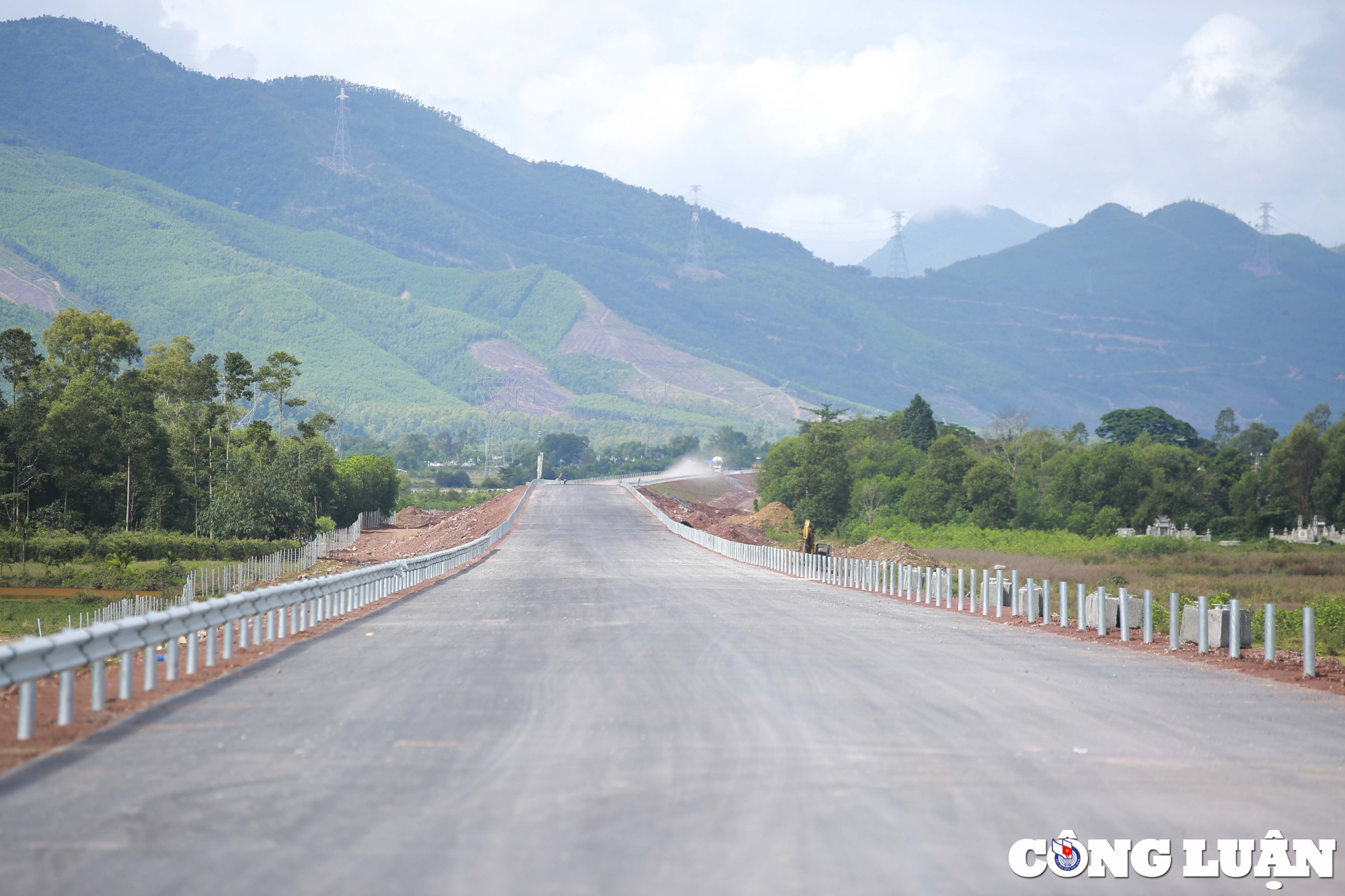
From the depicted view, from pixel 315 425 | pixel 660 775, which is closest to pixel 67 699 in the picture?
pixel 660 775

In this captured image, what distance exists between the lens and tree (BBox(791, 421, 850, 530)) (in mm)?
128000

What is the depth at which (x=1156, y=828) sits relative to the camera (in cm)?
802

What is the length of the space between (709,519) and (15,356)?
57240 mm

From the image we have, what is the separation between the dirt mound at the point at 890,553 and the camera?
5259 centimetres

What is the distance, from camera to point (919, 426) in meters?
161

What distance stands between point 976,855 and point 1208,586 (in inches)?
2426

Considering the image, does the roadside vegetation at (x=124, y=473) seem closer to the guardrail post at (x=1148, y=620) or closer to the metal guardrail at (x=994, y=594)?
the metal guardrail at (x=994, y=594)

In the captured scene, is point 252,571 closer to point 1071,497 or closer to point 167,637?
point 167,637

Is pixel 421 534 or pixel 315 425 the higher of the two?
pixel 315 425

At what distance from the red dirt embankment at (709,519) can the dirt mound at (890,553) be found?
9774 millimetres

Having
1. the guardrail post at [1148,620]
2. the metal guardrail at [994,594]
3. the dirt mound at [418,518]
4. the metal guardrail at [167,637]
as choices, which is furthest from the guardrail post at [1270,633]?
the dirt mound at [418,518]

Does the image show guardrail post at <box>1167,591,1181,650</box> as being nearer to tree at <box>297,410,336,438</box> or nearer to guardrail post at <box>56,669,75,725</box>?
guardrail post at <box>56,669,75,725</box>

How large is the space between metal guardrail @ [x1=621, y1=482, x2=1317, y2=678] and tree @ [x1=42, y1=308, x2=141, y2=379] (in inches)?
2664

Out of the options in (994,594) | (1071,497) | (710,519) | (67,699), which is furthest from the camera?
(1071,497)
